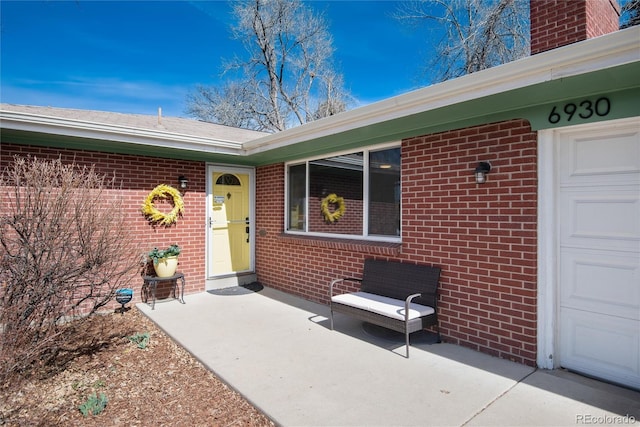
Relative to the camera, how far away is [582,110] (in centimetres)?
314

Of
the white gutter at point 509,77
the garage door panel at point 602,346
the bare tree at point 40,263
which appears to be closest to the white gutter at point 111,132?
the bare tree at point 40,263

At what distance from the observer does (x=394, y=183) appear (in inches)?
192

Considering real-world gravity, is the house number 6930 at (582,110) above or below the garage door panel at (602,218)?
above

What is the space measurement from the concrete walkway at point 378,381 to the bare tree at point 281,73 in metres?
14.8

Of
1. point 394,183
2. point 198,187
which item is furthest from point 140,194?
point 394,183

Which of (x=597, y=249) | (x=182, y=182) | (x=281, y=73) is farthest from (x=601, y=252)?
(x=281, y=73)

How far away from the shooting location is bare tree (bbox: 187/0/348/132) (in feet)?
56.9

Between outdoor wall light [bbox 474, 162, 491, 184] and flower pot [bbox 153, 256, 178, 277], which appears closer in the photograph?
outdoor wall light [bbox 474, 162, 491, 184]

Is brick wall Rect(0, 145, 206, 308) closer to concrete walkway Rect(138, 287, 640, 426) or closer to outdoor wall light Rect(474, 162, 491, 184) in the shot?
concrete walkway Rect(138, 287, 640, 426)

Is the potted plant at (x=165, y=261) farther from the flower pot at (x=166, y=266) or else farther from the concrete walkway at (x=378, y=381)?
the concrete walkway at (x=378, y=381)

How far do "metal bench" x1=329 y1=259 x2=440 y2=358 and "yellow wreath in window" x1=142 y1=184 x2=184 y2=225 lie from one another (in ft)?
11.0

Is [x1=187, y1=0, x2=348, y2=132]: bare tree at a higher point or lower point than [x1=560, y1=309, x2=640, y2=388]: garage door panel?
higher

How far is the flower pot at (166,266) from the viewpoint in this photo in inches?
229

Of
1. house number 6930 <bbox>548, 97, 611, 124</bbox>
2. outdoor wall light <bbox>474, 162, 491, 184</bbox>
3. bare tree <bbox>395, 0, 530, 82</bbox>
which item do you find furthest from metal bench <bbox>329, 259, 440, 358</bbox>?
bare tree <bbox>395, 0, 530, 82</bbox>
